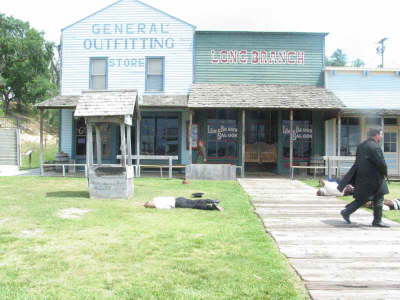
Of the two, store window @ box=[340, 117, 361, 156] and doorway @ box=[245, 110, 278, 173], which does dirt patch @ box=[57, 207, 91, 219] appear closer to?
doorway @ box=[245, 110, 278, 173]

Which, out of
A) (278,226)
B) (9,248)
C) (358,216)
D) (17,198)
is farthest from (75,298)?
(17,198)

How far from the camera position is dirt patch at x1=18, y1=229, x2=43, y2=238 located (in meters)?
5.38

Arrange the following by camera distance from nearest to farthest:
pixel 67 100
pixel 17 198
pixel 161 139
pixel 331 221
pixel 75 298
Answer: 1. pixel 75 298
2. pixel 331 221
3. pixel 17 198
4. pixel 67 100
5. pixel 161 139

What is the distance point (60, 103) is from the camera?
1574 cm

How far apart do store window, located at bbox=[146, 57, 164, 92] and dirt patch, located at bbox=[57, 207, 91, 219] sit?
34.1ft

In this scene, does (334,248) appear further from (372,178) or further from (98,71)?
(98,71)

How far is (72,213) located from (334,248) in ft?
15.5

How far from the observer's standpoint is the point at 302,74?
670 inches

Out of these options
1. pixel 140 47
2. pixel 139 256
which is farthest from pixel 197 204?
pixel 140 47

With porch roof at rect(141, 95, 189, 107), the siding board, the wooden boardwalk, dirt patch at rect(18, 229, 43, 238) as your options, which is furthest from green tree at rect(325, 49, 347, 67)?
dirt patch at rect(18, 229, 43, 238)

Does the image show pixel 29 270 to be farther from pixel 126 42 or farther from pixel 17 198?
pixel 126 42

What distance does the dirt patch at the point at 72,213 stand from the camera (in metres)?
6.79

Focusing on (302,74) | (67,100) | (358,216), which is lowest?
(358,216)

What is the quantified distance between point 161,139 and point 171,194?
746 centimetres
